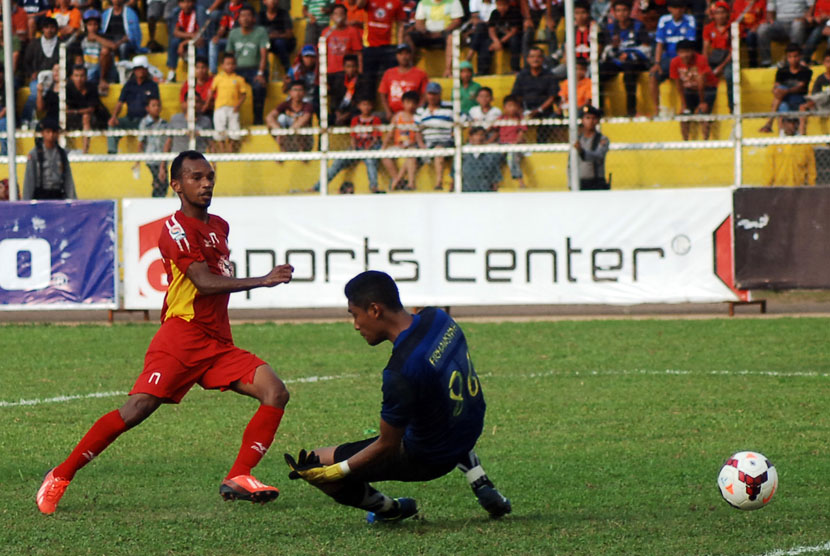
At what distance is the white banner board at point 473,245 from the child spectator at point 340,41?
3826 mm

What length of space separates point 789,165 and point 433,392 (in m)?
11.6

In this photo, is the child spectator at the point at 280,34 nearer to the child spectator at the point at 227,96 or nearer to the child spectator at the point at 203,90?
the child spectator at the point at 227,96

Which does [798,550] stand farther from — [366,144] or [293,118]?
[293,118]

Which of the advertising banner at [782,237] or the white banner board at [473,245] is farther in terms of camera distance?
the white banner board at [473,245]

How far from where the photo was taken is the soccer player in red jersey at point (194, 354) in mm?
6258

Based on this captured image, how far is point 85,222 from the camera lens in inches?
603

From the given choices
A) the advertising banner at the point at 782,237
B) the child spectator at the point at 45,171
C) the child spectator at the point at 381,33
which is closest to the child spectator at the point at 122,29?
the child spectator at the point at 381,33

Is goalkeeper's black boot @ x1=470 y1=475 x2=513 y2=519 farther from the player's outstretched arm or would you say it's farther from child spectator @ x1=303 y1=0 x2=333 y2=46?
child spectator @ x1=303 y1=0 x2=333 y2=46

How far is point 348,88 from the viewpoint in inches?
709

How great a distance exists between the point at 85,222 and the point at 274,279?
10.0m

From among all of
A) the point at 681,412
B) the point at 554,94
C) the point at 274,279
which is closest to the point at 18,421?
the point at 274,279

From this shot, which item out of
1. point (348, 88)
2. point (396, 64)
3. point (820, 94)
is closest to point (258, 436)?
point (348, 88)

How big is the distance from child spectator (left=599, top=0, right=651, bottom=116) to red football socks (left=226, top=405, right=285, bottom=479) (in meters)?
11.7

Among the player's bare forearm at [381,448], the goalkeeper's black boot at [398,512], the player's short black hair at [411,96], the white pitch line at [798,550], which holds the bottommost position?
the white pitch line at [798,550]
